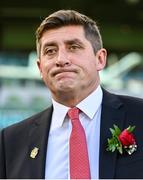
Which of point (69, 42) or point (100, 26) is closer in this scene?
point (69, 42)

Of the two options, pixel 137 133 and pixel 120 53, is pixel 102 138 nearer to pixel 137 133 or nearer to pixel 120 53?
pixel 137 133

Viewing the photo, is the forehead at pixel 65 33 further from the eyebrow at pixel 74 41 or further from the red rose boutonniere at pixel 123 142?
the red rose boutonniere at pixel 123 142

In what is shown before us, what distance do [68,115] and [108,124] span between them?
23 cm

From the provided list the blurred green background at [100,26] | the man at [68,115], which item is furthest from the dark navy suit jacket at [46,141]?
the blurred green background at [100,26]

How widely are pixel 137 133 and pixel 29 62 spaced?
35.7 ft

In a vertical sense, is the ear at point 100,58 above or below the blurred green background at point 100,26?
below

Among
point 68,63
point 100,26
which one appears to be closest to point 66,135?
point 68,63

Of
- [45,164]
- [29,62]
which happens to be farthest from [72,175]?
[29,62]

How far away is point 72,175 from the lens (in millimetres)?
2775

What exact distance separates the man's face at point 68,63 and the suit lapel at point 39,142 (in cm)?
15

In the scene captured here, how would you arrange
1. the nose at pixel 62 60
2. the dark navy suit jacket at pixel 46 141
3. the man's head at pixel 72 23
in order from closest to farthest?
the dark navy suit jacket at pixel 46 141 → the nose at pixel 62 60 → the man's head at pixel 72 23

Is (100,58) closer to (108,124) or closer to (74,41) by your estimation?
(74,41)

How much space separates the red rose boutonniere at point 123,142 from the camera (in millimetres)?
2777

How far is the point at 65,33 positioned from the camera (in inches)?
116
